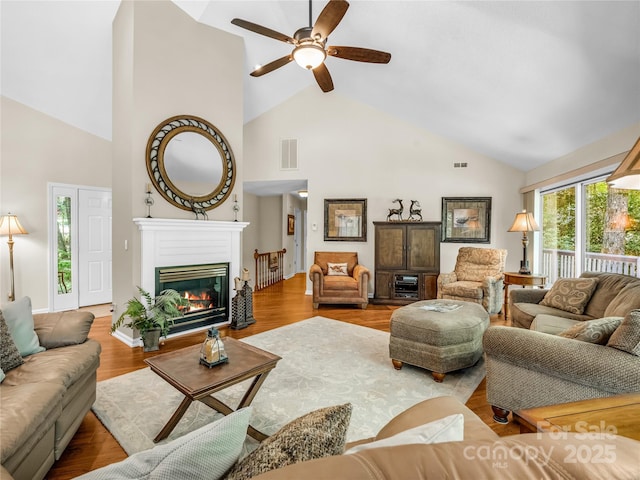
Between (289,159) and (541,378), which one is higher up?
(289,159)

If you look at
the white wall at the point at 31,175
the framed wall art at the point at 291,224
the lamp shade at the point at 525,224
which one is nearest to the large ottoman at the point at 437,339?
the lamp shade at the point at 525,224

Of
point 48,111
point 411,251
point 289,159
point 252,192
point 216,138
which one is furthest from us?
point 252,192

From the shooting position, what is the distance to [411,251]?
17.6 feet

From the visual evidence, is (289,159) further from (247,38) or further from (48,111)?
(48,111)

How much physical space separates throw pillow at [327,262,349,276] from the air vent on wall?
2127 millimetres

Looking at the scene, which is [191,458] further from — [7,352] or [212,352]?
[7,352]

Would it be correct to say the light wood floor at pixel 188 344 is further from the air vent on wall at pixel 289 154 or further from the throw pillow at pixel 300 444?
the air vent on wall at pixel 289 154

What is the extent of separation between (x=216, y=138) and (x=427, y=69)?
2.85 meters

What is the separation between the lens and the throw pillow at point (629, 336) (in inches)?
60.8

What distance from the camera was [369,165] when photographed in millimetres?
6012

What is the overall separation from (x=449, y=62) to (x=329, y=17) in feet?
5.79

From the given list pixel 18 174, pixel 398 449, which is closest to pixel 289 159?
pixel 18 174

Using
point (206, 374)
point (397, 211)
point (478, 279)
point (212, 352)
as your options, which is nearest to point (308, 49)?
point (212, 352)

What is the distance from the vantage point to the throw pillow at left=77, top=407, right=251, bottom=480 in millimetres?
676
